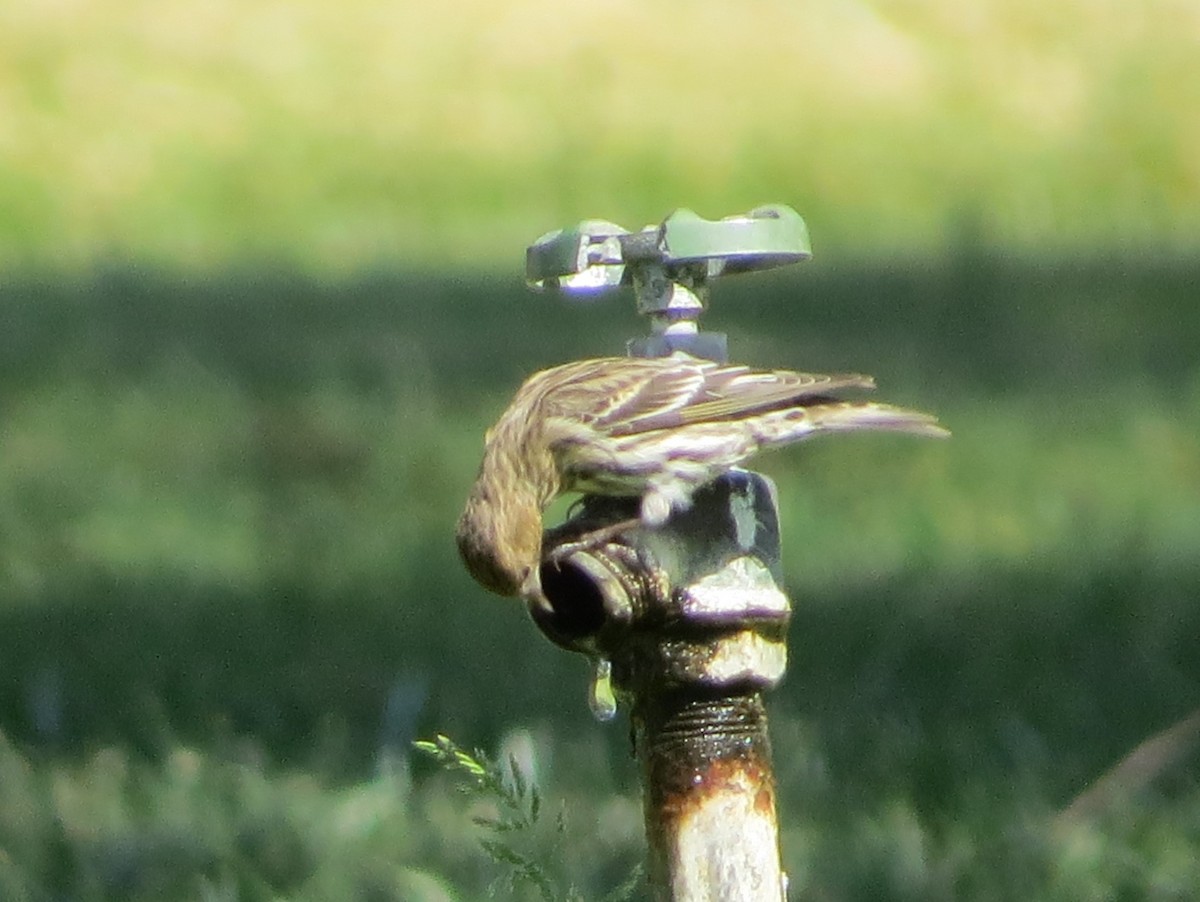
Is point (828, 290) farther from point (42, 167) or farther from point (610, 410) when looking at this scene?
point (610, 410)

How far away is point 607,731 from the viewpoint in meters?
5.39

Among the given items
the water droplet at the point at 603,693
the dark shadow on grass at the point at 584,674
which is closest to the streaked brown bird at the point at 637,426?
the water droplet at the point at 603,693

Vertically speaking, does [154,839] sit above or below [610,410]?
below

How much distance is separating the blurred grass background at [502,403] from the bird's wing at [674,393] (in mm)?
810

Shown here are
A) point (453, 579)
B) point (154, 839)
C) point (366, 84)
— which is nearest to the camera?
point (154, 839)

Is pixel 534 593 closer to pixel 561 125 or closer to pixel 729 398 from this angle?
pixel 729 398

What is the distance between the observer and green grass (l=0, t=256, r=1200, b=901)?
4730 millimetres

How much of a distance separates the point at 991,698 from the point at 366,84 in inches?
294

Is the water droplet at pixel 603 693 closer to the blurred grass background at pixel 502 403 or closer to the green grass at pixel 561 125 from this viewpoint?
the blurred grass background at pixel 502 403

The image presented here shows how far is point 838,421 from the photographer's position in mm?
4293

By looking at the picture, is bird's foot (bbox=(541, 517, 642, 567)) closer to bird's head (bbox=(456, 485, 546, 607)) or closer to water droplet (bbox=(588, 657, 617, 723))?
bird's head (bbox=(456, 485, 546, 607))

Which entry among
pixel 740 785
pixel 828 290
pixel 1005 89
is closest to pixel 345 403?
pixel 828 290

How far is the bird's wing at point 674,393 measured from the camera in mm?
3982

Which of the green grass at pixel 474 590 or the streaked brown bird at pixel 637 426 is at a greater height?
the streaked brown bird at pixel 637 426
